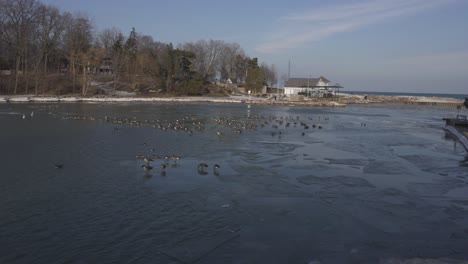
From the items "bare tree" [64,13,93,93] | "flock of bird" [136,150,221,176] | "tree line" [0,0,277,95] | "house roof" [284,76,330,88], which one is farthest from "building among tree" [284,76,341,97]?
"flock of bird" [136,150,221,176]

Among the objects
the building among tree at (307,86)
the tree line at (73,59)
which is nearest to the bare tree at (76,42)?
the tree line at (73,59)

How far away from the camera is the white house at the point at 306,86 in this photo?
89.2m

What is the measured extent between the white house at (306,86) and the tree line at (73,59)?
9783 millimetres

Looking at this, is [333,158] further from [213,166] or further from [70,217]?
[70,217]

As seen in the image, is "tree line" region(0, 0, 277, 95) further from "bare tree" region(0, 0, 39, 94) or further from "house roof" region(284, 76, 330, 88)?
"house roof" region(284, 76, 330, 88)

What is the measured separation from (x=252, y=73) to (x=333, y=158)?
68.1 m

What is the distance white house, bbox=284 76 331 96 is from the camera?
293 ft

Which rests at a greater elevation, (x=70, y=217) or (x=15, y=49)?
(x=15, y=49)

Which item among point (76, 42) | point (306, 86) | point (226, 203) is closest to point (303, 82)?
point (306, 86)

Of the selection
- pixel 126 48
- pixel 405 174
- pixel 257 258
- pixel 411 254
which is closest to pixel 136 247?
pixel 257 258

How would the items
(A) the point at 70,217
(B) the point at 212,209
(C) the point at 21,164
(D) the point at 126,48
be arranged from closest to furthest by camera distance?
(A) the point at 70,217, (B) the point at 212,209, (C) the point at 21,164, (D) the point at 126,48

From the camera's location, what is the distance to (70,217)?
31.1 feet

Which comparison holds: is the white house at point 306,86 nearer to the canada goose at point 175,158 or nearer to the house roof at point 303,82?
the house roof at point 303,82

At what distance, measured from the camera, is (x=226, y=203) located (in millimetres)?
10836
